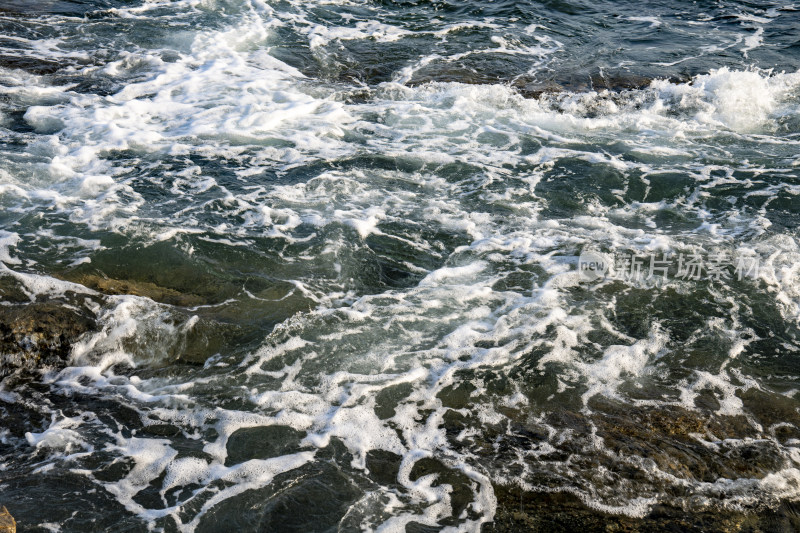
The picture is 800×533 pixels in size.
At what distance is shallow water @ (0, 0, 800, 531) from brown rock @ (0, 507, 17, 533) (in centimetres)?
18

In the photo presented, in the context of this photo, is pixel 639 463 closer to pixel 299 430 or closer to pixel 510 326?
pixel 510 326

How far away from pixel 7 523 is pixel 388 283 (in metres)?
3.33

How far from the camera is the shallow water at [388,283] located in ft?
12.3

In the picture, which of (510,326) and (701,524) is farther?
(510,326)

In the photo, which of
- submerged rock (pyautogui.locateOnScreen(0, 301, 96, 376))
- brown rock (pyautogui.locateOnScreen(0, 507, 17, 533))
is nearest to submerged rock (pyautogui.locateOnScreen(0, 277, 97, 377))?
submerged rock (pyautogui.locateOnScreen(0, 301, 96, 376))

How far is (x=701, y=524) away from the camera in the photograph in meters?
3.46

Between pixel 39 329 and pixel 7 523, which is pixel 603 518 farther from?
pixel 39 329

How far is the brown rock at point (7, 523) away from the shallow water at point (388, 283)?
0.18m

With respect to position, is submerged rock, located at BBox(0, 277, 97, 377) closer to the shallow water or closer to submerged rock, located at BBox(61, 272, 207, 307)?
the shallow water

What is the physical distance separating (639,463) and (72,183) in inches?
243

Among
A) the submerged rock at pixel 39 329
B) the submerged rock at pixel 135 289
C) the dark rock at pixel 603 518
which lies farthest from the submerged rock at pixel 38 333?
the dark rock at pixel 603 518

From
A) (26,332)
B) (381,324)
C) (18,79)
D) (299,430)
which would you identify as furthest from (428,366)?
(18,79)

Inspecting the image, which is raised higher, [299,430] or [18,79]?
[18,79]

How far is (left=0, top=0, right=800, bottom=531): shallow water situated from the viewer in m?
3.74
